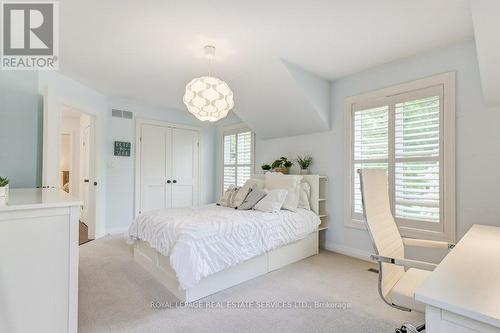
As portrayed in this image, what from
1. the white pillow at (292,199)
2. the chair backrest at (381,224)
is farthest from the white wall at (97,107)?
the chair backrest at (381,224)

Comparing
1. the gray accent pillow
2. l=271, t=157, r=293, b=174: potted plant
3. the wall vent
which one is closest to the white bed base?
the gray accent pillow

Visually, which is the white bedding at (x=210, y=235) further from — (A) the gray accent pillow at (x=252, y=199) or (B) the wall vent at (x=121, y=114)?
(B) the wall vent at (x=121, y=114)

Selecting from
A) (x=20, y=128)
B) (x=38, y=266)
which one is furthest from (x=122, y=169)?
(x=38, y=266)

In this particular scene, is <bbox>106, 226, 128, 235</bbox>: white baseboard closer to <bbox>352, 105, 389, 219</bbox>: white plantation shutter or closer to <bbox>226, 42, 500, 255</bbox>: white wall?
<bbox>226, 42, 500, 255</bbox>: white wall

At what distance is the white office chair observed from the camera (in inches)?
52.9

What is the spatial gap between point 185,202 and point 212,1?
4.19 meters

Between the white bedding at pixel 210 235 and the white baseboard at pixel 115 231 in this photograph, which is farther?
the white baseboard at pixel 115 231

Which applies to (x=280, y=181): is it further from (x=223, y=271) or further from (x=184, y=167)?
(x=184, y=167)

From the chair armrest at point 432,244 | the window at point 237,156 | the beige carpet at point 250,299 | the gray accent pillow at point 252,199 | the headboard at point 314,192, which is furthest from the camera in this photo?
the window at point 237,156

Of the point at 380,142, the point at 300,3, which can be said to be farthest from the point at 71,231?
the point at 380,142

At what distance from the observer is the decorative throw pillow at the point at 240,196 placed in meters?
3.33

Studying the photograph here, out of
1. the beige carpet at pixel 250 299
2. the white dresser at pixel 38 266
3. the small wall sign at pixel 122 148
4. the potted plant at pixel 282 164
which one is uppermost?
the small wall sign at pixel 122 148

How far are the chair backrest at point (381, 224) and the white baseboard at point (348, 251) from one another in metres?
1.59

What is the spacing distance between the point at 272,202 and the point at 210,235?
43.4 inches
